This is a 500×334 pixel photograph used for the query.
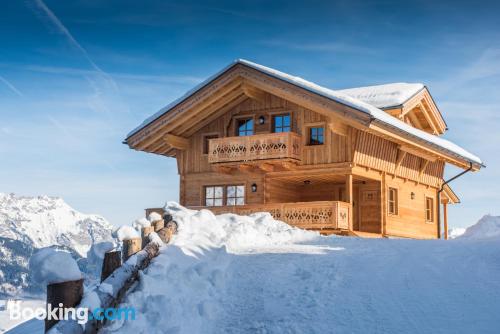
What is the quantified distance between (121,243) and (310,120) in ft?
43.4

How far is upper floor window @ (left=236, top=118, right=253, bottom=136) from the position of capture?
85.0 feet

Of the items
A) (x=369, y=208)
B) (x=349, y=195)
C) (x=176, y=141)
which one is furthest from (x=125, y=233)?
(x=369, y=208)

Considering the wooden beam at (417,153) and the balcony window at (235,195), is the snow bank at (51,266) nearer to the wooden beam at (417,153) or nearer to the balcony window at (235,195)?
the balcony window at (235,195)

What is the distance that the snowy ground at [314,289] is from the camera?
9.37m

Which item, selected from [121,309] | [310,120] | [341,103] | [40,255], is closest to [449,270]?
[121,309]

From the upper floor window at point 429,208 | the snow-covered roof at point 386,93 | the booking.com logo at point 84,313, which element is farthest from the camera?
the upper floor window at point 429,208

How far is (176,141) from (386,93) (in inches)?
385

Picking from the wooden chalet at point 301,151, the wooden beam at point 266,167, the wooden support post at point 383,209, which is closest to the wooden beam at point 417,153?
the wooden chalet at point 301,151

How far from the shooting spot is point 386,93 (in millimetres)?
28234

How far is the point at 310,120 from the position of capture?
78.9 feet

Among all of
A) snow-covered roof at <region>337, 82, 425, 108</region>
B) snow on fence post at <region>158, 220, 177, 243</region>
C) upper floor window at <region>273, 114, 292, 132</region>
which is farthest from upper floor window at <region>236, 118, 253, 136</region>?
snow on fence post at <region>158, 220, 177, 243</region>

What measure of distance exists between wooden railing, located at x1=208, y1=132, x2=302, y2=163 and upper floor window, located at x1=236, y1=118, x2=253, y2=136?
5.74ft

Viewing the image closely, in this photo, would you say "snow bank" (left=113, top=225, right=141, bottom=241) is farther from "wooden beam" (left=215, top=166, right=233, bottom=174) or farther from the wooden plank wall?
"wooden beam" (left=215, top=166, right=233, bottom=174)

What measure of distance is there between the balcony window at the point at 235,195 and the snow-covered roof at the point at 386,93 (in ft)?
22.9
